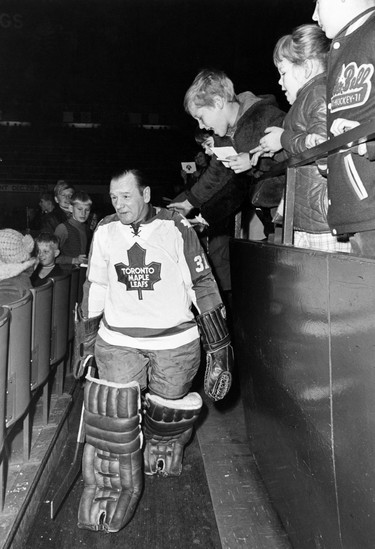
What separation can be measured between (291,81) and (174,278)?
1.16 meters

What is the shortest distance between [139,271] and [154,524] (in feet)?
4.01

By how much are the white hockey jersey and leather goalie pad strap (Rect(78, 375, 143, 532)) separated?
27 cm

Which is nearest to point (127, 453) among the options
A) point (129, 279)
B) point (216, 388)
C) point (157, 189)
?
point (216, 388)

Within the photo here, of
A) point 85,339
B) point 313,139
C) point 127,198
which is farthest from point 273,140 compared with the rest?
point 85,339

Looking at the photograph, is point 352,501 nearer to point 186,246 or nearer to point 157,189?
point 186,246

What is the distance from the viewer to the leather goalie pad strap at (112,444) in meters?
2.59

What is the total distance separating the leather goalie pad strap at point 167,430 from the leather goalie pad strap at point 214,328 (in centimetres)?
33

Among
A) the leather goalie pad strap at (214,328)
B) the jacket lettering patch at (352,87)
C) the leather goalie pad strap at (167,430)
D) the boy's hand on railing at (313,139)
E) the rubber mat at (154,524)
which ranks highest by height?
the jacket lettering patch at (352,87)

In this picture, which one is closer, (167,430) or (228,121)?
(228,121)

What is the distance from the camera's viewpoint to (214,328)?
9.44 ft

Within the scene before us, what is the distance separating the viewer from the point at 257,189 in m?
2.65

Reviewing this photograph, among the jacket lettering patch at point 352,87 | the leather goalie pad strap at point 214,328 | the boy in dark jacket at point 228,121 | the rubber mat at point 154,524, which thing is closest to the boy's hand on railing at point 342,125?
the jacket lettering patch at point 352,87

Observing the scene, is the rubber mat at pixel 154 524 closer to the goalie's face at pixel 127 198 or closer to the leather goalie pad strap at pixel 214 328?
the leather goalie pad strap at pixel 214 328

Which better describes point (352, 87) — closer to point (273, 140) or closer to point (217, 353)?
point (273, 140)
